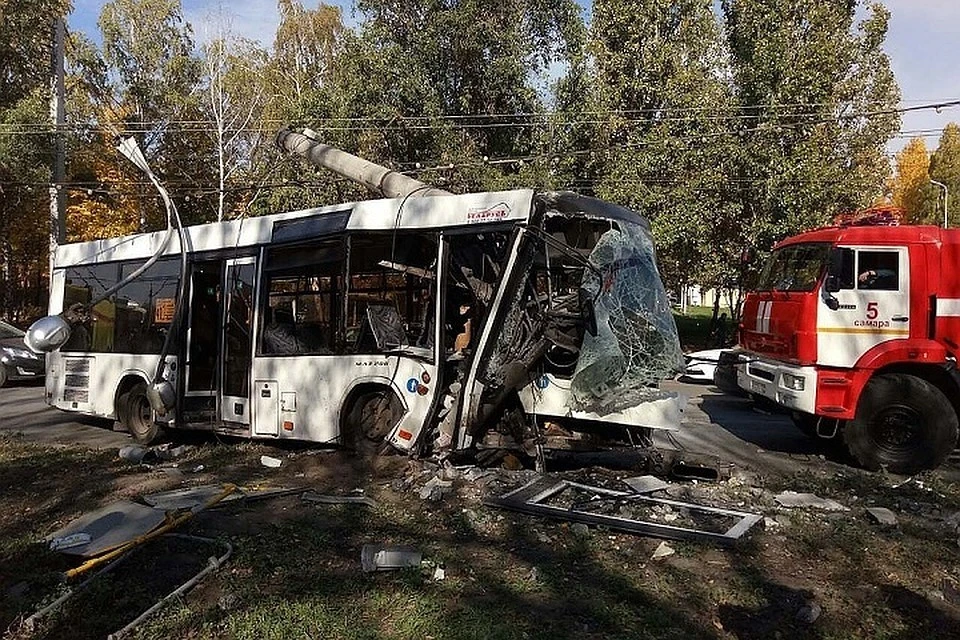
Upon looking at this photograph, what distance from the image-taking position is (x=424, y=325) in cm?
760

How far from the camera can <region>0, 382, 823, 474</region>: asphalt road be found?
9.09m

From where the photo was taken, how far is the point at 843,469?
27.1ft

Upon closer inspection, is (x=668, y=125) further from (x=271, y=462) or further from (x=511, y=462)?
(x=271, y=462)

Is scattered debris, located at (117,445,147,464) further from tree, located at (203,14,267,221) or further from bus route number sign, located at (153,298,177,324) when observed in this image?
tree, located at (203,14,267,221)

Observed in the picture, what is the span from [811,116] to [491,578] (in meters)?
18.6

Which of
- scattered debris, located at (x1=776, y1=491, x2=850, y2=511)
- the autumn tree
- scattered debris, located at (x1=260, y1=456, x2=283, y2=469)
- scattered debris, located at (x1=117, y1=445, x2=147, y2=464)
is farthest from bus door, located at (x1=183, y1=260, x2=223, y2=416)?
the autumn tree

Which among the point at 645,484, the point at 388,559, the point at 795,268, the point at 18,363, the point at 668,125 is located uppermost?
the point at 668,125

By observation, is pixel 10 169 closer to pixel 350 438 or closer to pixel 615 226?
pixel 350 438

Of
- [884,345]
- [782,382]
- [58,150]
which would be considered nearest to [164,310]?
[782,382]

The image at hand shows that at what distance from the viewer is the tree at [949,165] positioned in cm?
4624

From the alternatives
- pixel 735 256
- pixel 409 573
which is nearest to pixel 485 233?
pixel 409 573

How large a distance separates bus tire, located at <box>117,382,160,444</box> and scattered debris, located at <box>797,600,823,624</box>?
8780mm

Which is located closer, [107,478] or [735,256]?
[107,478]

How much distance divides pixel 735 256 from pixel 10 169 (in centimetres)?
2172
